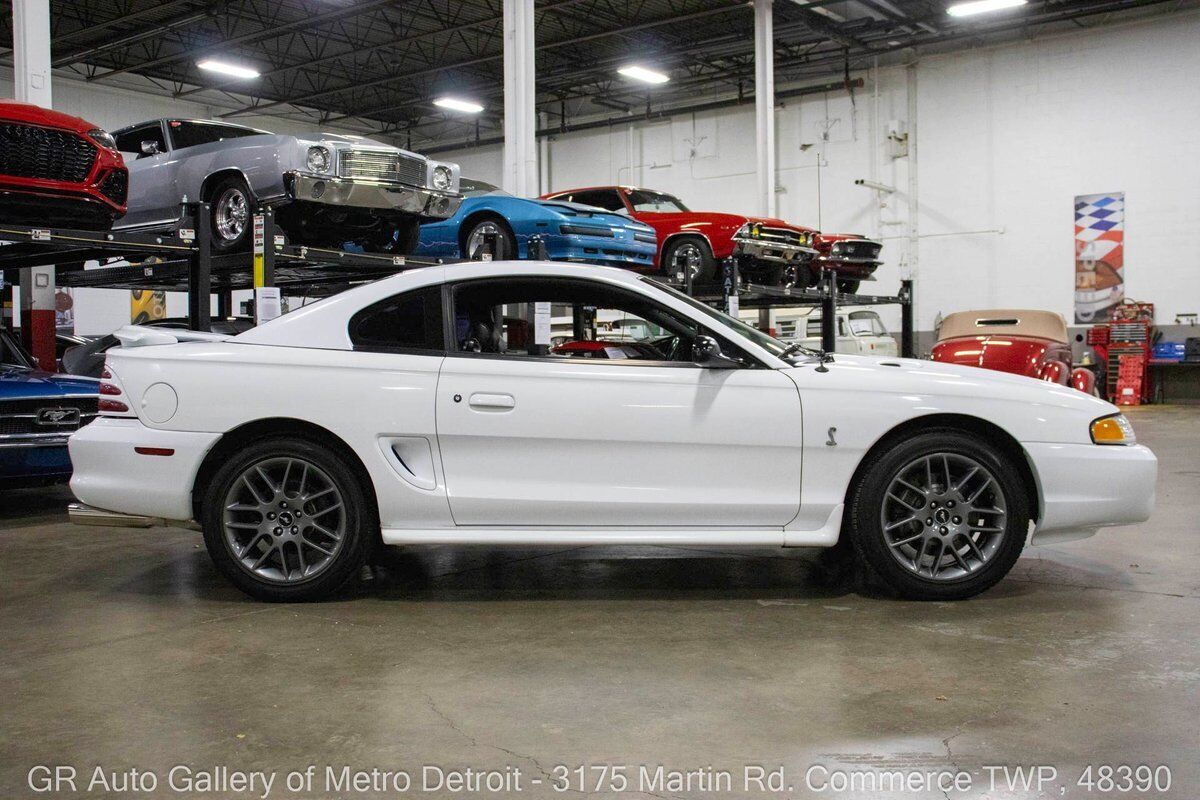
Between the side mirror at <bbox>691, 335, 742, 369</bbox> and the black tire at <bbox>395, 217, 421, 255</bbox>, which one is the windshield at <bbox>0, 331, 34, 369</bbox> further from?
the side mirror at <bbox>691, 335, 742, 369</bbox>

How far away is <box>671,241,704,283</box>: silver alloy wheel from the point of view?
11125 millimetres

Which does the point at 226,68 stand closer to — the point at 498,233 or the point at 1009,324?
the point at 498,233

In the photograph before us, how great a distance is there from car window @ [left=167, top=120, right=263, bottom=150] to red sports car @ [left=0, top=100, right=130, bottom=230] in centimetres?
167

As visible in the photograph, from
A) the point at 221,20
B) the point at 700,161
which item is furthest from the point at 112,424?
the point at 700,161

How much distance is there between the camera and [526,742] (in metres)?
2.68

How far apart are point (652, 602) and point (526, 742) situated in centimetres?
161

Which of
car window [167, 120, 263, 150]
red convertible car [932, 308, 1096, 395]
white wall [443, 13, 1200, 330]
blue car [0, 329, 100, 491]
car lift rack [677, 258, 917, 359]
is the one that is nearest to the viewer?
blue car [0, 329, 100, 491]

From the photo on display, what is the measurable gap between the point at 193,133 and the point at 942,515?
7.37 metres

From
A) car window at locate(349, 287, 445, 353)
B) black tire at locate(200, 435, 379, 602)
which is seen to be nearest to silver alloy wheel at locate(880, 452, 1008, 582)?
car window at locate(349, 287, 445, 353)

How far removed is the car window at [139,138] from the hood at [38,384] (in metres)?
2.61

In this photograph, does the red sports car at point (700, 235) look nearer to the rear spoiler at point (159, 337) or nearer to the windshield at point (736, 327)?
the windshield at point (736, 327)

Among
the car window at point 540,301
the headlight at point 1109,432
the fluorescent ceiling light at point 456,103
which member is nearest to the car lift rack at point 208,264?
the car window at point 540,301

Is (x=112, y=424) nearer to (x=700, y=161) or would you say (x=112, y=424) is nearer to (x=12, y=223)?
(x=12, y=223)

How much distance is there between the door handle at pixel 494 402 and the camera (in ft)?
13.4
